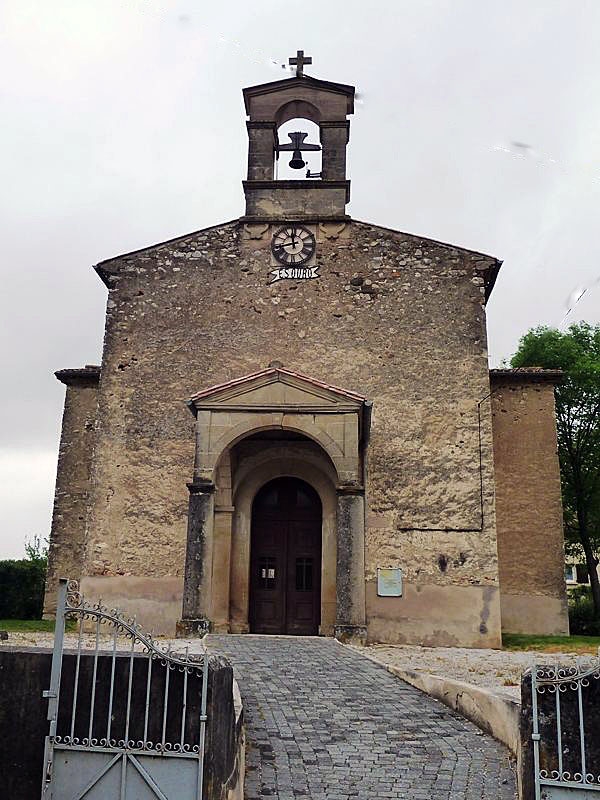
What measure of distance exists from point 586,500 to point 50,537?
15805mm

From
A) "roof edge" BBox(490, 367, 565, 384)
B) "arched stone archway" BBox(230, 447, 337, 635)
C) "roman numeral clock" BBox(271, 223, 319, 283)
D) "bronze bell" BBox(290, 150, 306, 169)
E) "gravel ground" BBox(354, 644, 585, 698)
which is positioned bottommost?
"gravel ground" BBox(354, 644, 585, 698)

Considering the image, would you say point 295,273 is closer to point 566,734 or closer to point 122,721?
point 122,721

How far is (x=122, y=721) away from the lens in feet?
17.0

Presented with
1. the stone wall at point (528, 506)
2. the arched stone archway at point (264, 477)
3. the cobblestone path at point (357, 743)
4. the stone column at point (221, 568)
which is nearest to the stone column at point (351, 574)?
the arched stone archway at point (264, 477)

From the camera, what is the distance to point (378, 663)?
10.4 m

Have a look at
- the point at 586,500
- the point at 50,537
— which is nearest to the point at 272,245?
the point at 50,537

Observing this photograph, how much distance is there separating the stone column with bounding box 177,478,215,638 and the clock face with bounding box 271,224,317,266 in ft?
19.6

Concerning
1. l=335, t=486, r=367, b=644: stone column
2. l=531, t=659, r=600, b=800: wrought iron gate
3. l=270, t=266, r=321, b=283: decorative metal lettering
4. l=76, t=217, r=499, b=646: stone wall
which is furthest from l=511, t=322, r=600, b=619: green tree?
l=531, t=659, r=600, b=800: wrought iron gate

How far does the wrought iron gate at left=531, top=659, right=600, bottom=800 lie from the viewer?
4.86m

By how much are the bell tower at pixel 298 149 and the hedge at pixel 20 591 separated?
11789 mm

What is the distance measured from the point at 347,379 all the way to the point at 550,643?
6.71 metres

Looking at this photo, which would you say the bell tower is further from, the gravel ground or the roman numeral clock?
the gravel ground

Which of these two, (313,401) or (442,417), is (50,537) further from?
(442,417)

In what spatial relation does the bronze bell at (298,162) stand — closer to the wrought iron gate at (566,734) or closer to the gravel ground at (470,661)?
the gravel ground at (470,661)
